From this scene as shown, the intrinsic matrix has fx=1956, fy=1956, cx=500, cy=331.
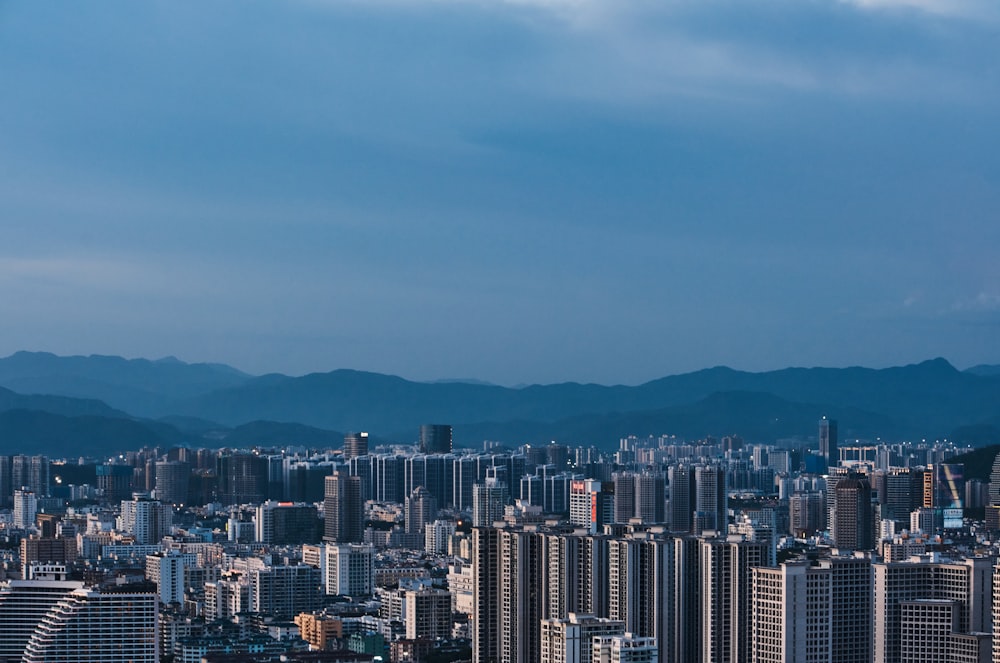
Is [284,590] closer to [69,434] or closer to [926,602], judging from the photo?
[926,602]

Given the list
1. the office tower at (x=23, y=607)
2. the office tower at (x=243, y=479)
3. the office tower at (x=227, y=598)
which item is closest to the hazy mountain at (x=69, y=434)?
the office tower at (x=243, y=479)

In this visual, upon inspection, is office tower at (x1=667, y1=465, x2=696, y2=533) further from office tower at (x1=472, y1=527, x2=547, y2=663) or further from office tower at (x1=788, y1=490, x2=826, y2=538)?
office tower at (x1=472, y1=527, x2=547, y2=663)

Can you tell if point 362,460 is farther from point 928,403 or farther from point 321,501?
point 928,403

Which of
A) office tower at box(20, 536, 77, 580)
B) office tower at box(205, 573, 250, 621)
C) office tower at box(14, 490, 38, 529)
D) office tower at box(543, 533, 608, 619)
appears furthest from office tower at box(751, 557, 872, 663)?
office tower at box(14, 490, 38, 529)

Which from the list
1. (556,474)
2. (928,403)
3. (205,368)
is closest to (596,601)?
(556,474)

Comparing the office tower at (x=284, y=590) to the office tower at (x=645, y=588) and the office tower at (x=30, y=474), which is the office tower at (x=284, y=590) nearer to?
the office tower at (x=645, y=588)
